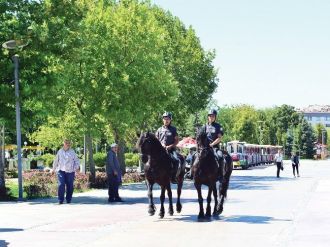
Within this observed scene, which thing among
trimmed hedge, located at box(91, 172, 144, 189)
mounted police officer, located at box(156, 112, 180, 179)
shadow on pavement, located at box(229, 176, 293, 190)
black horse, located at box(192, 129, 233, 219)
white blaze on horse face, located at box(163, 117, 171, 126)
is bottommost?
shadow on pavement, located at box(229, 176, 293, 190)

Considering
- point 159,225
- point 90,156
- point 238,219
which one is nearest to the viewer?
point 159,225

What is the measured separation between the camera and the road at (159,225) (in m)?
12.2

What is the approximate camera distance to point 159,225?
14.7 meters

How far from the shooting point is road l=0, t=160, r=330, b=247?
1219 centimetres

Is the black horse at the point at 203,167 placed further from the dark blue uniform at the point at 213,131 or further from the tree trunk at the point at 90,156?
the tree trunk at the point at 90,156

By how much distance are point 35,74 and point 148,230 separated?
1180 centimetres

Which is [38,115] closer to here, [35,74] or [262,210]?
[35,74]

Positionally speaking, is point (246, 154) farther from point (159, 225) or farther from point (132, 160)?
point (159, 225)

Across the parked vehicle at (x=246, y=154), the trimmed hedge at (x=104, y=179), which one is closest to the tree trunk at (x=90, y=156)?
the trimmed hedge at (x=104, y=179)

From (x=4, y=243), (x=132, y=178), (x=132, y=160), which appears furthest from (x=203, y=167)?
(x=132, y=160)

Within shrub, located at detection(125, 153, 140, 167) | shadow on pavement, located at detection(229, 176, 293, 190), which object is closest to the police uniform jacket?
shadow on pavement, located at detection(229, 176, 293, 190)

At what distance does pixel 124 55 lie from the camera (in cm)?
3481

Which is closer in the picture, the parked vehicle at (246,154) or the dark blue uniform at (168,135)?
the dark blue uniform at (168,135)

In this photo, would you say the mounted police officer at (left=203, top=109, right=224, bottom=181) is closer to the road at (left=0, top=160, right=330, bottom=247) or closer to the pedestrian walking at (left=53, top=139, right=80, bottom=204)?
the road at (left=0, top=160, right=330, bottom=247)
